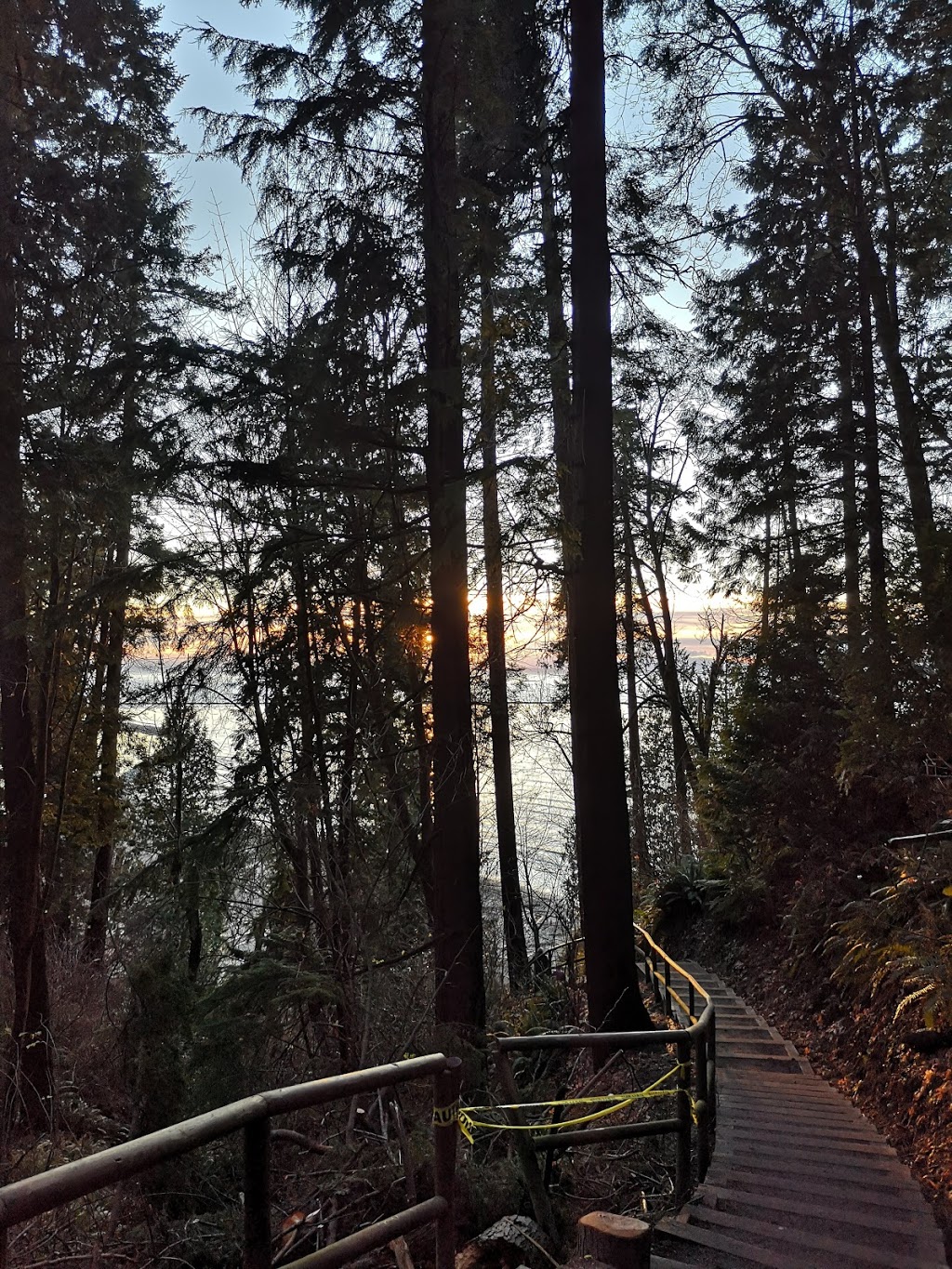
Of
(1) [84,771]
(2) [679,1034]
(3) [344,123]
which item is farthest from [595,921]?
(1) [84,771]

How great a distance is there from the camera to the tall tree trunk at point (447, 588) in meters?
8.54

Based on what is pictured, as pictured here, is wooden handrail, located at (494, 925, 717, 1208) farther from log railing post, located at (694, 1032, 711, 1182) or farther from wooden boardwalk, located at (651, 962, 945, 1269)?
wooden boardwalk, located at (651, 962, 945, 1269)

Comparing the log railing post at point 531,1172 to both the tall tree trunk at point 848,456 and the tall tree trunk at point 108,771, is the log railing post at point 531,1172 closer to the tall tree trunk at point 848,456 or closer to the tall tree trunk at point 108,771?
the tall tree trunk at point 848,456

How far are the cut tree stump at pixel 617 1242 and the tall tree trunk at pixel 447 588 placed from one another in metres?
5.12

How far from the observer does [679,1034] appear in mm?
5203

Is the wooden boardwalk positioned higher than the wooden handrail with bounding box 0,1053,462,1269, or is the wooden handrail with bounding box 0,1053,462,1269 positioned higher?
the wooden handrail with bounding box 0,1053,462,1269

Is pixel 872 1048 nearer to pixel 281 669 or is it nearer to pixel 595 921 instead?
pixel 595 921

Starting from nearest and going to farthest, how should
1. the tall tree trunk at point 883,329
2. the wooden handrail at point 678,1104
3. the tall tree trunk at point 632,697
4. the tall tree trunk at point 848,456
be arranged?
1. the wooden handrail at point 678,1104
2. the tall tree trunk at point 883,329
3. the tall tree trunk at point 848,456
4. the tall tree trunk at point 632,697

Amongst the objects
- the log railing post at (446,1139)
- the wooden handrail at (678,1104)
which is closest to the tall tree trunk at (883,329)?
the wooden handrail at (678,1104)

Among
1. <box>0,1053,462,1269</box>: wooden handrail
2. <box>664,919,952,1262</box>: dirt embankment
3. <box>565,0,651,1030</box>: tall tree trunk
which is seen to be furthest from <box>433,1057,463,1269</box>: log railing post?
<box>565,0,651,1030</box>: tall tree trunk

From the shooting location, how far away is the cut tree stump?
10.7 feet

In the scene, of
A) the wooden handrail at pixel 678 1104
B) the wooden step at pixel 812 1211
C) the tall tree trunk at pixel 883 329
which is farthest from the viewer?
the tall tree trunk at pixel 883 329

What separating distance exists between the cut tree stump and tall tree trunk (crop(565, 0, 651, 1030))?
5064 mm

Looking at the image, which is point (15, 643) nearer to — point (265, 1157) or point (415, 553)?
point (415, 553)
